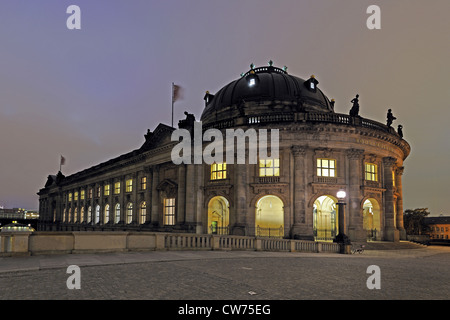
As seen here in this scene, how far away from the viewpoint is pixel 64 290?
8805 mm

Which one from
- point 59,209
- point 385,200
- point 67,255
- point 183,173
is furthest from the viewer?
point 59,209

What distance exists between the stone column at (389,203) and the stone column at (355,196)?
3724 millimetres

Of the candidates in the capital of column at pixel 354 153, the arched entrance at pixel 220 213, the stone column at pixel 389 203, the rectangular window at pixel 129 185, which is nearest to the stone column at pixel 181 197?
the arched entrance at pixel 220 213

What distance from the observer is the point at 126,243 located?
17797 mm

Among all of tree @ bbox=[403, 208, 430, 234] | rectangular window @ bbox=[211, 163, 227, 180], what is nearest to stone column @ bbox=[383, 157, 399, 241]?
rectangular window @ bbox=[211, 163, 227, 180]

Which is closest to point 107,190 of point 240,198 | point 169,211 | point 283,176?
point 169,211

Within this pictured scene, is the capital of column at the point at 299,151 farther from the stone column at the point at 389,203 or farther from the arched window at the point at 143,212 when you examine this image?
the arched window at the point at 143,212

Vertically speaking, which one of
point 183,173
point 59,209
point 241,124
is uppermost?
point 241,124

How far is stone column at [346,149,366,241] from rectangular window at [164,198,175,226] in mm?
19267

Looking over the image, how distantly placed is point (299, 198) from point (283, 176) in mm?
2340

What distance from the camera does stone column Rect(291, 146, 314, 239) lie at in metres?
29.8
